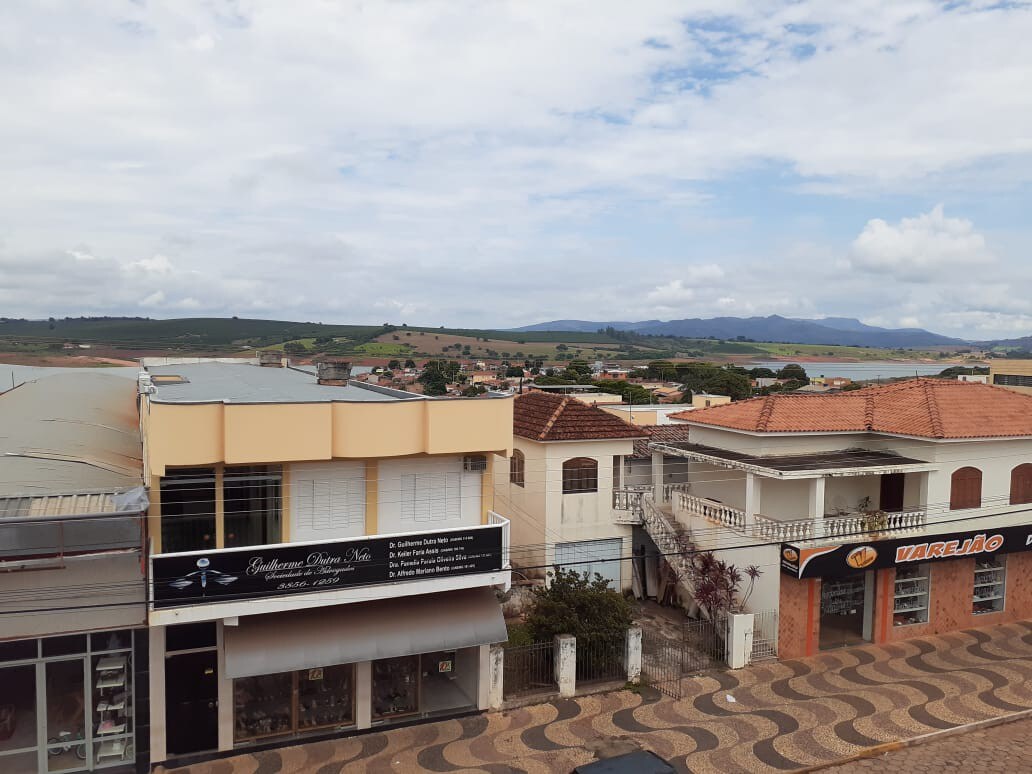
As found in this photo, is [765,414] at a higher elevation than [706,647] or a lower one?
higher

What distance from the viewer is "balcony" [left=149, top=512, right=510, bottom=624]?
13531mm

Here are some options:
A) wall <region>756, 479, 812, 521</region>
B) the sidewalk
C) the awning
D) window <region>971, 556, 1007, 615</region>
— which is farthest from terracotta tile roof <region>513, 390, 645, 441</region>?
window <region>971, 556, 1007, 615</region>

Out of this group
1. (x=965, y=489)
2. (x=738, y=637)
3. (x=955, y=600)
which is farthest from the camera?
(x=955, y=600)

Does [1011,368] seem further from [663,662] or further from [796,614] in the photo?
[663,662]

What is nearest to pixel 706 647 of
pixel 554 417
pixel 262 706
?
pixel 554 417

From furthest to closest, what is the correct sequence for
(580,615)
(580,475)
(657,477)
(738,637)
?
(657,477)
(580,475)
(738,637)
(580,615)

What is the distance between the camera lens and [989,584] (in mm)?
23344

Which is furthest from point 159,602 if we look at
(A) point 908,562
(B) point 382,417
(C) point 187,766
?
(A) point 908,562

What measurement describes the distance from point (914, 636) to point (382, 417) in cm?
1746

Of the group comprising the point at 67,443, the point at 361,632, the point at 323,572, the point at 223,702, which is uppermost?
the point at 67,443

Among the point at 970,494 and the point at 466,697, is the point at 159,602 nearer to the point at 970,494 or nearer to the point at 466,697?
the point at 466,697

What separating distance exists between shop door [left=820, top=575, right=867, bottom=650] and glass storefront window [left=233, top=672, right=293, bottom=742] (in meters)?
14.8

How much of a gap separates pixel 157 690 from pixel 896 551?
18740mm

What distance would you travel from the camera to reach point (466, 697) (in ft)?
56.2
